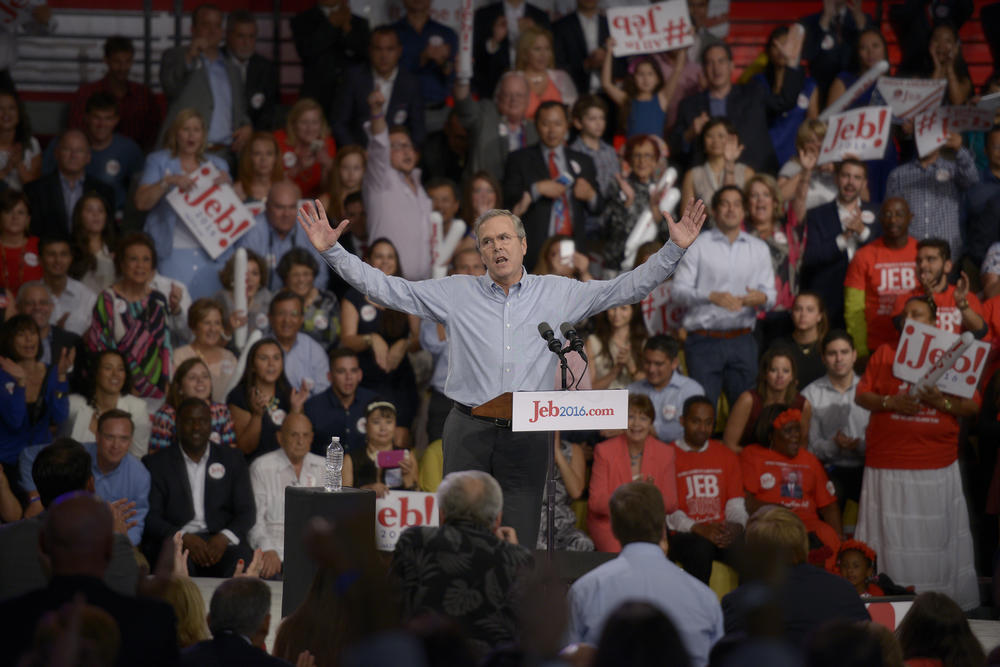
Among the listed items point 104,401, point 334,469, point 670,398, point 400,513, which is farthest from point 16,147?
point 670,398

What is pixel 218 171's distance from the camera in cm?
778

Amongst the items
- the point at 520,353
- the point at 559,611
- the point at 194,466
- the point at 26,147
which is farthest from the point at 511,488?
the point at 26,147

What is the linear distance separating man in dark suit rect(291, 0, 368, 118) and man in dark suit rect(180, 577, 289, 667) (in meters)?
5.74

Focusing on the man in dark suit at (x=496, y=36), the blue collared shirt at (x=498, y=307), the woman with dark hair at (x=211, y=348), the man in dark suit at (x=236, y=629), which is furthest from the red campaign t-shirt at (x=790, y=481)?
the man in dark suit at (x=236, y=629)

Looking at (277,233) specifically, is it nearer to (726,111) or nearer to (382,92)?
(382,92)

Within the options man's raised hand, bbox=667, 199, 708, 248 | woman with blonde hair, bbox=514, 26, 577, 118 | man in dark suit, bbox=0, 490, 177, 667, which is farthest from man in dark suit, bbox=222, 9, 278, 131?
man in dark suit, bbox=0, 490, 177, 667

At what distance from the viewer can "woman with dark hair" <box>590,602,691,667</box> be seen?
8.37ft

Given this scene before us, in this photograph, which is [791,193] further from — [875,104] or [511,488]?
[511,488]

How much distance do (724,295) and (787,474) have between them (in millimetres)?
1049

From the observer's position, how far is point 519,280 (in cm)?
480

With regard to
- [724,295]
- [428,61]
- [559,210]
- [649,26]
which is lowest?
[724,295]

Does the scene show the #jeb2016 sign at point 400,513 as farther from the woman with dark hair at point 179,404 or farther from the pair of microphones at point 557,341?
the pair of microphones at point 557,341

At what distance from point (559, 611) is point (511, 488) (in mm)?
1889

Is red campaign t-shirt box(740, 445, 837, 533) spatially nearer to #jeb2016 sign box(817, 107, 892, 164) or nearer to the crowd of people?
the crowd of people
